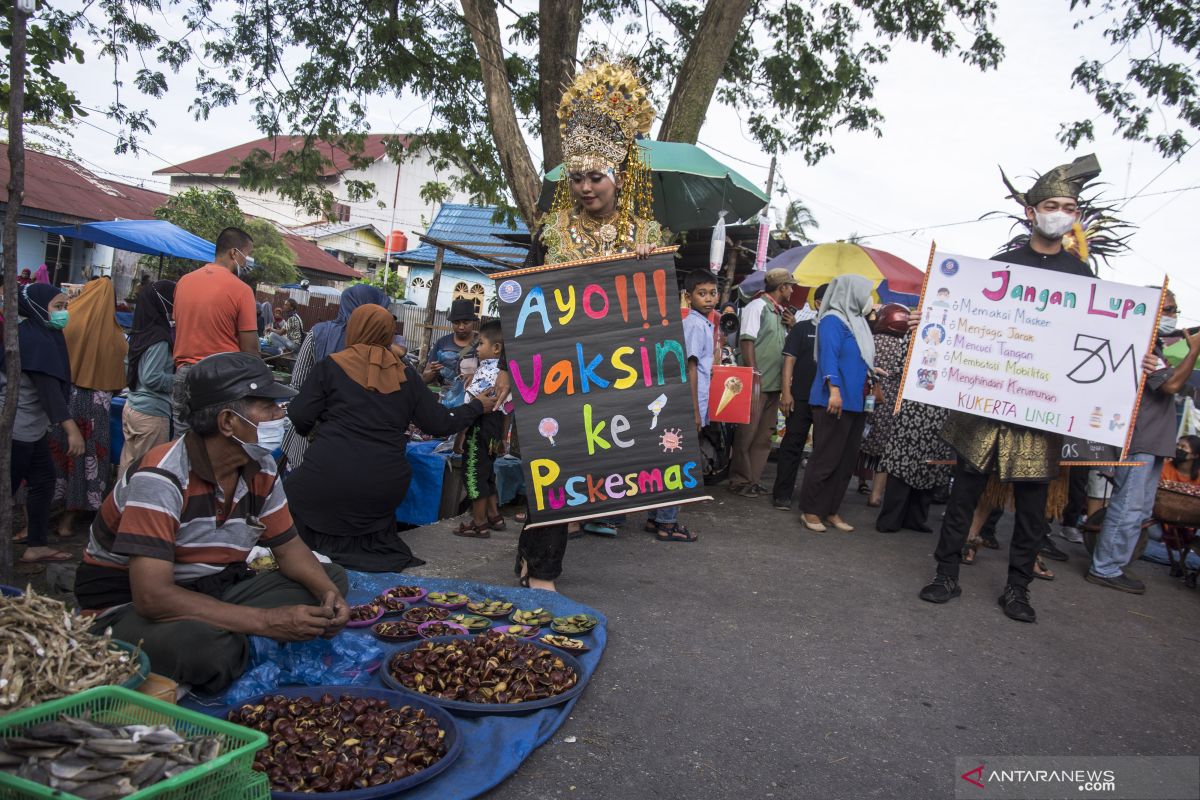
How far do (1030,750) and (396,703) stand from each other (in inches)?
95.6

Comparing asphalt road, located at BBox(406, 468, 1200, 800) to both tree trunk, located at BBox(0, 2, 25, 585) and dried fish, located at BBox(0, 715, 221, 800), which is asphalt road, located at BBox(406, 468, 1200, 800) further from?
tree trunk, located at BBox(0, 2, 25, 585)

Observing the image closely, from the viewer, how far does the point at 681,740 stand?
2.97 m

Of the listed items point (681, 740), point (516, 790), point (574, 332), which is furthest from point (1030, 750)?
point (574, 332)

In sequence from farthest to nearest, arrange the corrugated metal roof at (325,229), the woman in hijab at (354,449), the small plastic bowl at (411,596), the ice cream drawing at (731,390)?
the corrugated metal roof at (325,229), the ice cream drawing at (731,390), the woman in hijab at (354,449), the small plastic bowl at (411,596)

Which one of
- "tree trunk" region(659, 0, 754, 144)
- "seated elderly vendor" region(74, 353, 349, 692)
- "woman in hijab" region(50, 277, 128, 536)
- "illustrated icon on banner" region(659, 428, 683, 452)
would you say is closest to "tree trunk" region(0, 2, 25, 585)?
"seated elderly vendor" region(74, 353, 349, 692)

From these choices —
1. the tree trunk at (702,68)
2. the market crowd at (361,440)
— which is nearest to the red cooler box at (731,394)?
the market crowd at (361,440)

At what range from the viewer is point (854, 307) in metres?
6.49

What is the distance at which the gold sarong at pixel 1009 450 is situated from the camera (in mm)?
4621

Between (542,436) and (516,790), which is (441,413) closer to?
(542,436)

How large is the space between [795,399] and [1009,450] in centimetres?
294

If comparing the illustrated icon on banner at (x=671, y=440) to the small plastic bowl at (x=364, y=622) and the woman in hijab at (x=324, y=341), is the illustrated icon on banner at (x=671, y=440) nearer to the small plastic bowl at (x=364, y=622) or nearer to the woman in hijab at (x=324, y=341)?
the small plastic bowl at (x=364, y=622)

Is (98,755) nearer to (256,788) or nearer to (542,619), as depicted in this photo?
(256,788)

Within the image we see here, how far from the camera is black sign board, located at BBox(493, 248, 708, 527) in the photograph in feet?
13.6

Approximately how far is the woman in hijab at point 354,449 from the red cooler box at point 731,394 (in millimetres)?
3121
